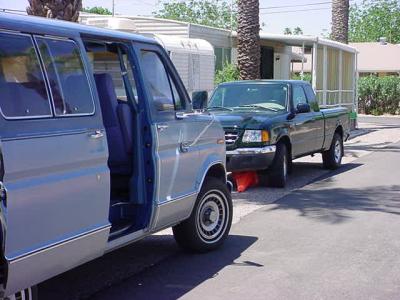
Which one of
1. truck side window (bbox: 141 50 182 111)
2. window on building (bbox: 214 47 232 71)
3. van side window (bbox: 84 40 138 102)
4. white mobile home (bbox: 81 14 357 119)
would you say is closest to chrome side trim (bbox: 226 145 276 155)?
truck side window (bbox: 141 50 182 111)

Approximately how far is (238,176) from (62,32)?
6.72m

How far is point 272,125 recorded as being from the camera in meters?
10.4

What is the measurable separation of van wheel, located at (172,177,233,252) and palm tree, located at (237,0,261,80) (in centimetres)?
1141

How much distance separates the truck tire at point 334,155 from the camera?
13469 mm

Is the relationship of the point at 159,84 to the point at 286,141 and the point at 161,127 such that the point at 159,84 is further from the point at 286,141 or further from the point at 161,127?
the point at 286,141

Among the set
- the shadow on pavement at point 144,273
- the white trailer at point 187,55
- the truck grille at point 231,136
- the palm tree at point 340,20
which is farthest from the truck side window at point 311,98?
the palm tree at point 340,20

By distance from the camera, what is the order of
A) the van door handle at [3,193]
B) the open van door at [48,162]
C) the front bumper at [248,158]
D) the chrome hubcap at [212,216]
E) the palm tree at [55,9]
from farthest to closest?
the front bumper at [248,158] < the palm tree at [55,9] < the chrome hubcap at [212,216] < the open van door at [48,162] < the van door handle at [3,193]

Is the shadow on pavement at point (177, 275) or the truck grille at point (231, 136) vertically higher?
the truck grille at point (231, 136)

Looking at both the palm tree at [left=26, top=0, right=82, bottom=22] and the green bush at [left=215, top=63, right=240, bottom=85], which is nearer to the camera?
the palm tree at [left=26, top=0, right=82, bottom=22]

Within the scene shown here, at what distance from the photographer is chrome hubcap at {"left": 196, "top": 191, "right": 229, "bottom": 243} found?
669 centimetres

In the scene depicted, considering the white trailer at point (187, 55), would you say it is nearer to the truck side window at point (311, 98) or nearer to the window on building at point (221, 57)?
the truck side window at point (311, 98)

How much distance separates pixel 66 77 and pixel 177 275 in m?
2.34

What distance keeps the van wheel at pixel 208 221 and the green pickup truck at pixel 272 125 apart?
11.0 ft

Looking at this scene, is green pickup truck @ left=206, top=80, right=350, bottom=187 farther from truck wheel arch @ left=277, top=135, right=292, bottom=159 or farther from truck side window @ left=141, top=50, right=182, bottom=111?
truck side window @ left=141, top=50, right=182, bottom=111
